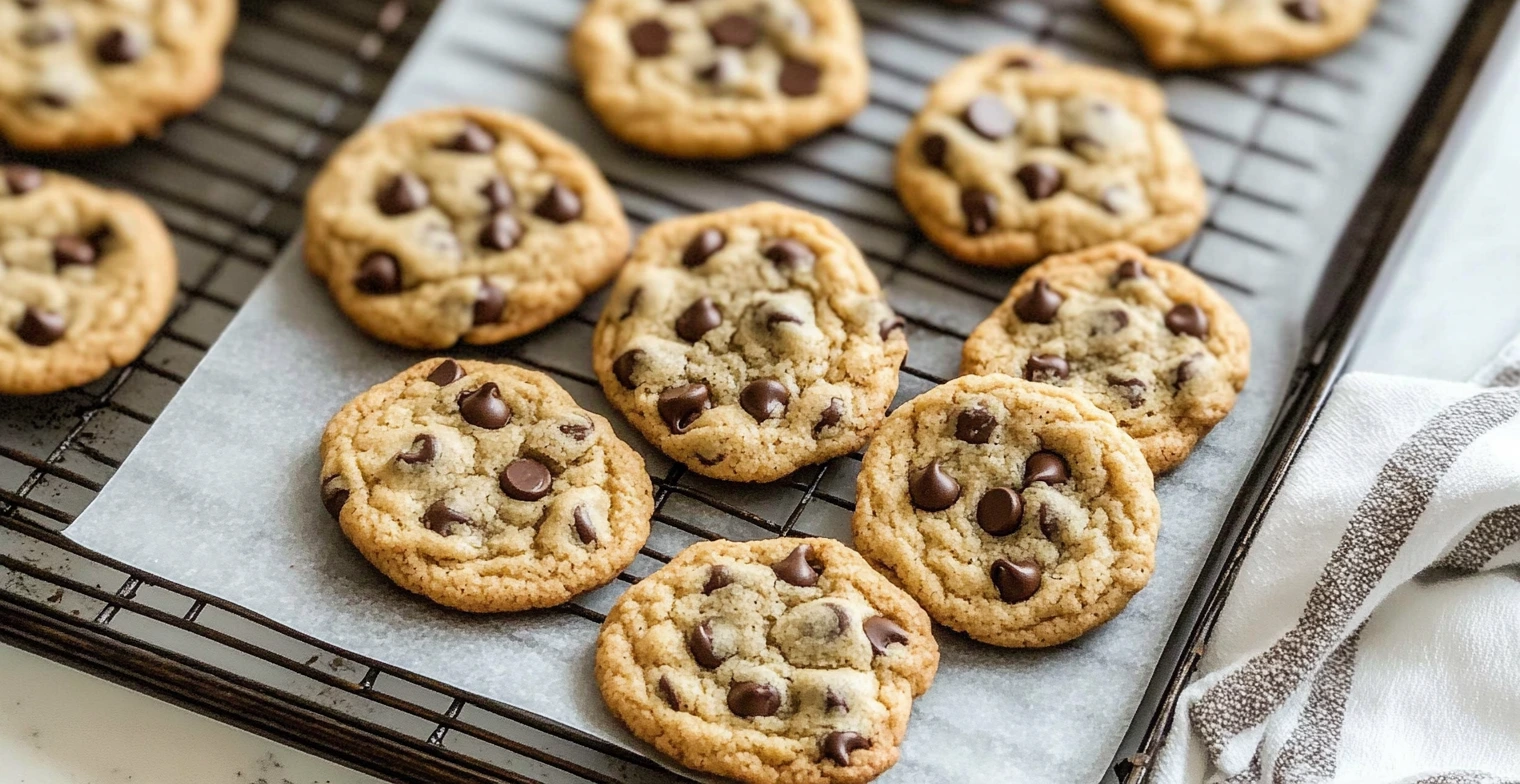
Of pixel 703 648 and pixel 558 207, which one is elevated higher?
pixel 558 207

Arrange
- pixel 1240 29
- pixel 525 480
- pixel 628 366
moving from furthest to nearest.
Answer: pixel 1240 29 → pixel 628 366 → pixel 525 480

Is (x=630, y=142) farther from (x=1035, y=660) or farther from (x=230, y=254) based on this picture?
(x=1035, y=660)

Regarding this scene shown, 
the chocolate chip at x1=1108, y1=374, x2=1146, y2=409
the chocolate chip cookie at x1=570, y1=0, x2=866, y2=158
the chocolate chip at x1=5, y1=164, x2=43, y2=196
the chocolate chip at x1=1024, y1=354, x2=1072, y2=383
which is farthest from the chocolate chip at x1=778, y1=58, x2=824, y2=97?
the chocolate chip at x1=5, y1=164, x2=43, y2=196

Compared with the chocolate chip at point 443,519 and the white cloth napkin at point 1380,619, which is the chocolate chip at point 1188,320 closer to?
the white cloth napkin at point 1380,619

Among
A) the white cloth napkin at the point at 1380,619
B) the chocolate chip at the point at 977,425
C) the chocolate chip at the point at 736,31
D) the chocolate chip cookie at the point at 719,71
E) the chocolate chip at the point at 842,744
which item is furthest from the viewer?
the chocolate chip at the point at 736,31

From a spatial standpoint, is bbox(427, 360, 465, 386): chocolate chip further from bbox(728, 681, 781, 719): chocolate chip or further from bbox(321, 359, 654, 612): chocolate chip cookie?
bbox(728, 681, 781, 719): chocolate chip

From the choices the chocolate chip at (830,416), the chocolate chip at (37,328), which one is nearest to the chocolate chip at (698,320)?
the chocolate chip at (830,416)

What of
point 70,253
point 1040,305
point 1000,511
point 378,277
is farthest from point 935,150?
point 70,253

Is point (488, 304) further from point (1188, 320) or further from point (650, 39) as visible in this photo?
point (1188, 320)
